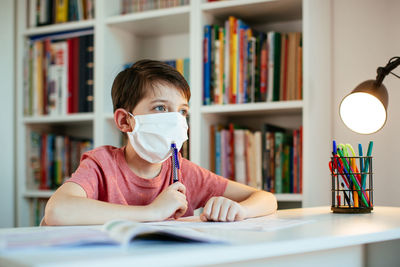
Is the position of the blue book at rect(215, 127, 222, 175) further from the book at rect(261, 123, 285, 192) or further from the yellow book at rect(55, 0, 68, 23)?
the yellow book at rect(55, 0, 68, 23)

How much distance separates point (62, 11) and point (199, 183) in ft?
4.72

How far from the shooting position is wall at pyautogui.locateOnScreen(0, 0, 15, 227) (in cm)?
260

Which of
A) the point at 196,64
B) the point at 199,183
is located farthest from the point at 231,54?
the point at 199,183

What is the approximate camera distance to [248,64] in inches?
83.4

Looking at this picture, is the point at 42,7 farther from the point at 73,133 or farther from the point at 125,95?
the point at 125,95

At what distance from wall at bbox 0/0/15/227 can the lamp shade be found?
5.86ft

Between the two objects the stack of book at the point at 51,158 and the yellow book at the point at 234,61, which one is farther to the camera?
the stack of book at the point at 51,158

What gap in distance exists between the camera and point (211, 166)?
221 centimetres

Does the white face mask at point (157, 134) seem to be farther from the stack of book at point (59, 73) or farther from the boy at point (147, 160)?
the stack of book at point (59, 73)

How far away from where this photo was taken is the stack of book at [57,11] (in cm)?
255

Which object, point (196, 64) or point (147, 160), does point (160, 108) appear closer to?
point (147, 160)

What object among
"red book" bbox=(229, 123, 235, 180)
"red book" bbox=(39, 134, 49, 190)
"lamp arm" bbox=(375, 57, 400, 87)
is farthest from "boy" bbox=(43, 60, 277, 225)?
"red book" bbox=(39, 134, 49, 190)

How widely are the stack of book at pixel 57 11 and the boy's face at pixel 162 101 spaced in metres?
1.23

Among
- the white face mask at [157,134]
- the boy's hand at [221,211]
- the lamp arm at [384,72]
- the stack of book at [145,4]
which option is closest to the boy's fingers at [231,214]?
the boy's hand at [221,211]
